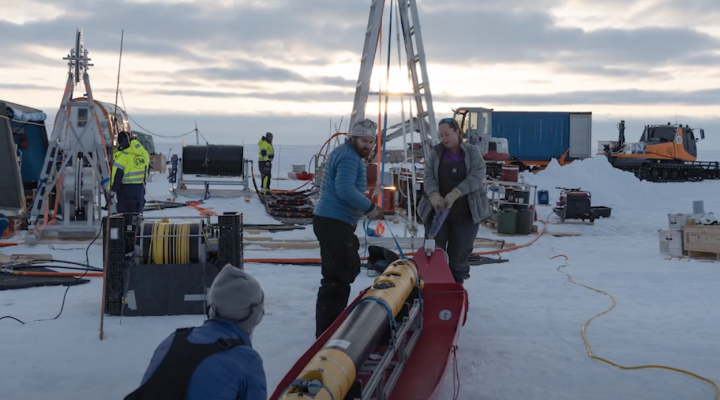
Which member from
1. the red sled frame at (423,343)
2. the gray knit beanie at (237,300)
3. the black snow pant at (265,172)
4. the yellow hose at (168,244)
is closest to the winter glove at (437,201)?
the red sled frame at (423,343)

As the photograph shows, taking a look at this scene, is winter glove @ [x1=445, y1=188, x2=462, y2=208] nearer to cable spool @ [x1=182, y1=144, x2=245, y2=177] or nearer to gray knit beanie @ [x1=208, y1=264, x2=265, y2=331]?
gray knit beanie @ [x1=208, y1=264, x2=265, y2=331]

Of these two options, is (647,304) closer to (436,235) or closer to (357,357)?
(436,235)

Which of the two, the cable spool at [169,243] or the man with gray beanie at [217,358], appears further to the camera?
the cable spool at [169,243]

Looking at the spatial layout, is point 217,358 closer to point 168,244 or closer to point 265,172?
point 168,244

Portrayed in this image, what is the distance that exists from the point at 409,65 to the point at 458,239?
13.0ft

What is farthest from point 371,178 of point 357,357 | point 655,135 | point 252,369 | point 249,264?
point 655,135

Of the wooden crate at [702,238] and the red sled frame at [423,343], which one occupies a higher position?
the wooden crate at [702,238]

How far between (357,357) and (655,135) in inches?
1229

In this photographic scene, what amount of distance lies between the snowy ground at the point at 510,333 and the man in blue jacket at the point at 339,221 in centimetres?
42

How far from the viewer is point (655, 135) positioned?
31703 mm

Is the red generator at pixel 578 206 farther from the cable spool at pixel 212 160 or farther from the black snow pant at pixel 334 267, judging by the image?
the black snow pant at pixel 334 267

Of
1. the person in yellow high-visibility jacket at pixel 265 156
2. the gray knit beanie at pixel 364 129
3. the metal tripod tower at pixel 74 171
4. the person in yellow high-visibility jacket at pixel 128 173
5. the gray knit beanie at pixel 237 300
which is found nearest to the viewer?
the gray knit beanie at pixel 237 300

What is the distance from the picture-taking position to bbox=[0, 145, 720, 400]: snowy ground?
4352 mm

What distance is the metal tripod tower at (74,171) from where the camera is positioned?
9961 mm
